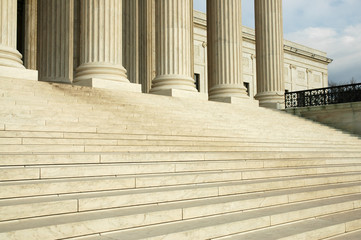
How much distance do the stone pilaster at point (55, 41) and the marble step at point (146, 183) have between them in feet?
72.4

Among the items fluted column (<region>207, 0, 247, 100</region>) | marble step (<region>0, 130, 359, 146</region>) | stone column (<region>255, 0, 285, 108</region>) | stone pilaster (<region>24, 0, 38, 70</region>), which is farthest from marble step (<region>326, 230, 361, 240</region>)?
stone pilaster (<region>24, 0, 38, 70</region>)

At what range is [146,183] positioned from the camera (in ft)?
33.7

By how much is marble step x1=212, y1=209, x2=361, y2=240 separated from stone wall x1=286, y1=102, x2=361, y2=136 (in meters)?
24.0

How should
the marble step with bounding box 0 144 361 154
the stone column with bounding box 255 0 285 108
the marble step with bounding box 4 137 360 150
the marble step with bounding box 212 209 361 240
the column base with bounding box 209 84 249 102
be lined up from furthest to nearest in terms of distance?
the stone column with bounding box 255 0 285 108 → the column base with bounding box 209 84 249 102 → the marble step with bounding box 4 137 360 150 → the marble step with bounding box 0 144 361 154 → the marble step with bounding box 212 209 361 240

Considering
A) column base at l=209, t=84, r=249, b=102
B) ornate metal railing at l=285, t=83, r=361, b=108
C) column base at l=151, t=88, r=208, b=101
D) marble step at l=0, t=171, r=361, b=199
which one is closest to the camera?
marble step at l=0, t=171, r=361, b=199

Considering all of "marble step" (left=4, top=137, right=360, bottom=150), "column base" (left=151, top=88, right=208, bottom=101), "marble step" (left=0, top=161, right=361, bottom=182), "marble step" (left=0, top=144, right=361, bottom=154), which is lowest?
"marble step" (left=0, top=161, right=361, bottom=182)

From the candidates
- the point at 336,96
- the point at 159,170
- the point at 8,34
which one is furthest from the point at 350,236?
the point at 336,96

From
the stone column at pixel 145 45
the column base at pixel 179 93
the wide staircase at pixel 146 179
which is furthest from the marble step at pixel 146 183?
the stone column at pixel 145 45

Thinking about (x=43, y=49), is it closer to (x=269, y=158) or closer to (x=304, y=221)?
(x=269, y=158)

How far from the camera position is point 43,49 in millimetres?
31438

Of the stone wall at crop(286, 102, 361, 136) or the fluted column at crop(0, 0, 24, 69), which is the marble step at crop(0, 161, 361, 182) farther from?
→ the stone wall at crop(286, 102, 361, 136)

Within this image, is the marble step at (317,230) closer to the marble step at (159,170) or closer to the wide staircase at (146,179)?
the wide staircase at (146,179)

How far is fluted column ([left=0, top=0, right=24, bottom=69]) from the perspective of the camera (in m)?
21.7

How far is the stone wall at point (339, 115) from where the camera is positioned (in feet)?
108
